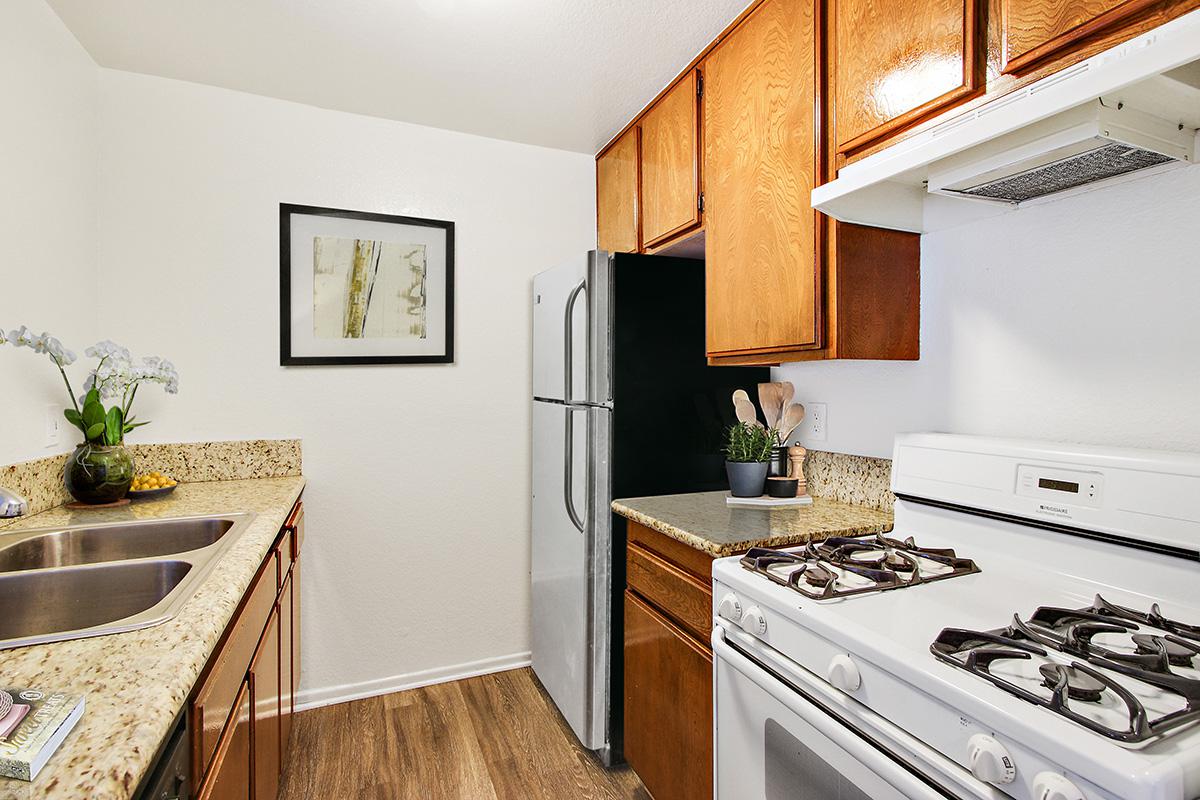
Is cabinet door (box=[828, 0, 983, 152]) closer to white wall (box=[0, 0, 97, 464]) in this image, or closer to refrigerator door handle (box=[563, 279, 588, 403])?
refrigerator door handle (box=[563, 279, 588, 403])

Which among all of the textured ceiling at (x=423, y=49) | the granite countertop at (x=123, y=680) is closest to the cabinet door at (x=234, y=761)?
the granite countertop at (x=123, y=680)

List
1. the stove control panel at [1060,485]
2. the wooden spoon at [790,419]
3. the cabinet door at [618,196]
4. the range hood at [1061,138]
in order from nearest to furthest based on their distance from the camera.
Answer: the range hood at [1061,138], the stove control panel at [1060,485], the wooden spoon at [790,419], the cabinet door at [618,196]

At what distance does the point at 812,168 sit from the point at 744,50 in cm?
52

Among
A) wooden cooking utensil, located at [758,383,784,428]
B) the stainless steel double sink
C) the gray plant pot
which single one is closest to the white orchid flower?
the stainless steel double sink

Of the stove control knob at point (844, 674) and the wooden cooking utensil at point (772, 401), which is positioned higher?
the wooden cooking utensil at point (772, 401)

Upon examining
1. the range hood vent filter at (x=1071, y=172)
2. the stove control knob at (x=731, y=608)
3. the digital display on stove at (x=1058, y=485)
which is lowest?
the stove control knob at (x=731, y=608)

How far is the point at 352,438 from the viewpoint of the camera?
2527 millimetres

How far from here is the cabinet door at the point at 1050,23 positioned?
0.99 metres

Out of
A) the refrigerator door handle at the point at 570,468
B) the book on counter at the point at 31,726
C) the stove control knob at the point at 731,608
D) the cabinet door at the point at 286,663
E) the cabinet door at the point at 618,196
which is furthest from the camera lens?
the cabinet door at the point at 618,196

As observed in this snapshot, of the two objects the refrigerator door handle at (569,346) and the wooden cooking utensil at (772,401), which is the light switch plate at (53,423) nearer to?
the refrigerator door handle at (569,346)

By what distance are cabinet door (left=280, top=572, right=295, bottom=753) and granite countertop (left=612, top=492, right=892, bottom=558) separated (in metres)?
1.02

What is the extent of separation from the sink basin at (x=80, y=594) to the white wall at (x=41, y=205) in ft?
2.22

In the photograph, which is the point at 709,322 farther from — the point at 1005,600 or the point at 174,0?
the point at 174,0

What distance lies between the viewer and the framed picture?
244cm
